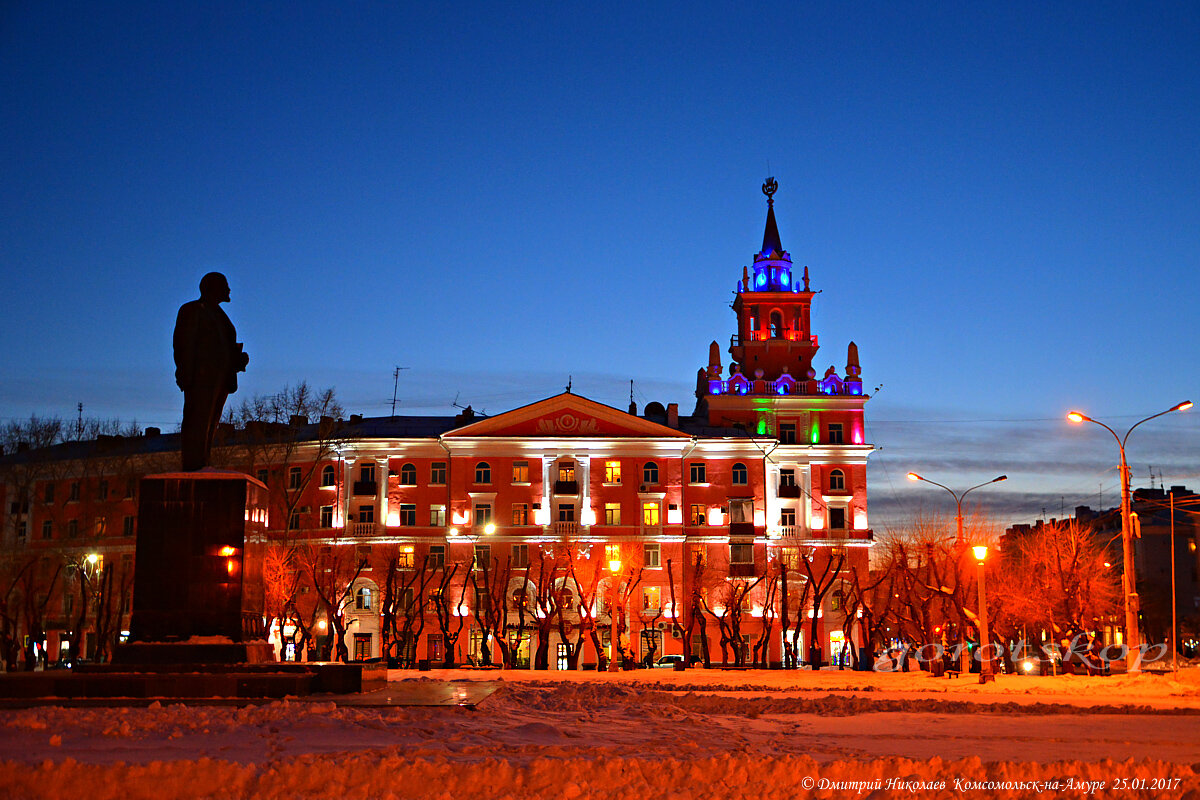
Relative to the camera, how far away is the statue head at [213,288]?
57.3ft

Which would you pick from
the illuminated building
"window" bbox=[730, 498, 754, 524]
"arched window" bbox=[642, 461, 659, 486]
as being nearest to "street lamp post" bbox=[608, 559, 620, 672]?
the illuminated building

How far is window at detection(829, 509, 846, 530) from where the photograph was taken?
6556 cm

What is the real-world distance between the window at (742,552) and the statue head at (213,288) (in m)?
48.8

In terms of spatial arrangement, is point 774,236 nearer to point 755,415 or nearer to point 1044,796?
point 755,415

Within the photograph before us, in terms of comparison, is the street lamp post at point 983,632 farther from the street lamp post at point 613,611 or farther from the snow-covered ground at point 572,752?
the street lamp post at point 613,611

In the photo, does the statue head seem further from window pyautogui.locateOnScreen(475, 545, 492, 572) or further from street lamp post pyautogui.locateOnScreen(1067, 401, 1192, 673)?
window pyautogui.locateOnScreen(475, 545, 492, 572)

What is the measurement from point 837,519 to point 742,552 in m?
5.95

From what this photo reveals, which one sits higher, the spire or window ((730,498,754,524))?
the spire

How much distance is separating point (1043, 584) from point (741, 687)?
109 feet

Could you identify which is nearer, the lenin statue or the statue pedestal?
the statue pedestal

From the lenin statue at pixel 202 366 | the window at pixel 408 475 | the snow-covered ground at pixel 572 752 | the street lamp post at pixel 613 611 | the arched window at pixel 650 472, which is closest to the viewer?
the snow-covered ground at pixel 572 752

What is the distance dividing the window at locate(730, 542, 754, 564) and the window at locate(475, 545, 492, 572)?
42.0 ft

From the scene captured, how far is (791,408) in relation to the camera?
6788 cm

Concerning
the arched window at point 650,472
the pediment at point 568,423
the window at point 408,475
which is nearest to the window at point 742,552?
the arched window at point 650,472
